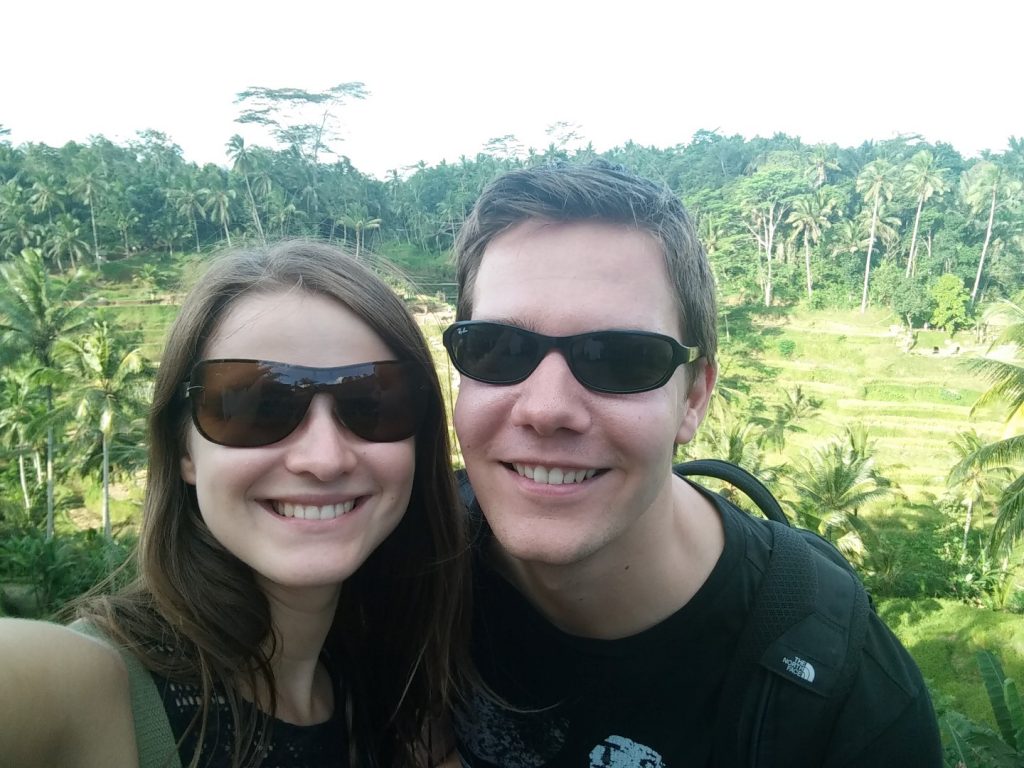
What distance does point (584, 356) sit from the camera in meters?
1.81

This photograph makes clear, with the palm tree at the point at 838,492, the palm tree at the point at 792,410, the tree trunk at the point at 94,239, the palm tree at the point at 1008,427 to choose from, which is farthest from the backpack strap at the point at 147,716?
the tree trunk at the point at 94,239

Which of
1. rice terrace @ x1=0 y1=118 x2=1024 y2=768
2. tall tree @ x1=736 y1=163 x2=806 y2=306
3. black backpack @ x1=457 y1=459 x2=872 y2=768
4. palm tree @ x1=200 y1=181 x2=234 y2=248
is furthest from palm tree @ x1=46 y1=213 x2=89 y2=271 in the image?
black backpack @ x1=457 y1=459 x2=872 y2=768

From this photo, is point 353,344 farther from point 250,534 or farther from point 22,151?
point 22,151

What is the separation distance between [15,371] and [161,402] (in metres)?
34.1

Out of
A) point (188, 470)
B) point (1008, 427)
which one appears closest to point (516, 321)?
point (188, 470)

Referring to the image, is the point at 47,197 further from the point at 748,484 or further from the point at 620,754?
the point at 620,754

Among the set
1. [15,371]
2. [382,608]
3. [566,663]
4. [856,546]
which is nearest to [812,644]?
[566,663]

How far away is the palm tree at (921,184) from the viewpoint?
5891 cm

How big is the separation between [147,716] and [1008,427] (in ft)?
73.9

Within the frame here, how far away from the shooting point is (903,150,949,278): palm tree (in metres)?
58.9

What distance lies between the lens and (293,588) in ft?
6.04

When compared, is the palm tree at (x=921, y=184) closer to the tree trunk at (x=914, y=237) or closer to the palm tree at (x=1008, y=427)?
the tree trunk at (x=914, y=237)

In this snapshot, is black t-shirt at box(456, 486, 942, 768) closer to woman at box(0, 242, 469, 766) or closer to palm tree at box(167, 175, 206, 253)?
woman at box(0, 242, 469, 766)

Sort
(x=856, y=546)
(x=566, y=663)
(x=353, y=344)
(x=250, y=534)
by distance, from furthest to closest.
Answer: (x=856, y=546)
(x=566, y=663)
(x=353, y=344)
(x=250, y=534)
